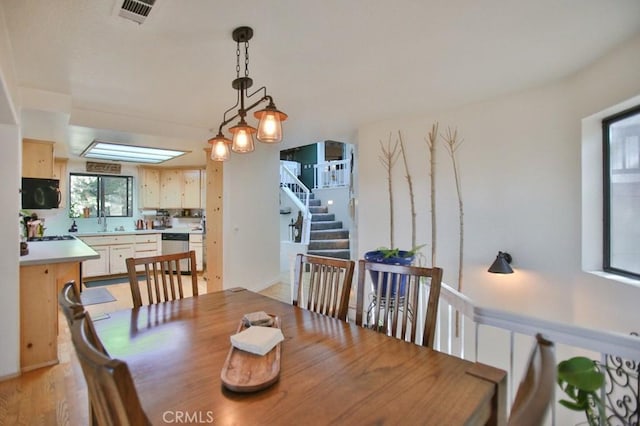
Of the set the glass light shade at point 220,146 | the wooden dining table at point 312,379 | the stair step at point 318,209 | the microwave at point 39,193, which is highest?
the glass light shade at point 220,146

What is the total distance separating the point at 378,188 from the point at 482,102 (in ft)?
4.78

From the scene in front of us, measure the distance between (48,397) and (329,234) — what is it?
545 cm

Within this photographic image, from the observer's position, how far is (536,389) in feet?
1.86

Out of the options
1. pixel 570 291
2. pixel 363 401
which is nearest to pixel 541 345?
pixel 363 401

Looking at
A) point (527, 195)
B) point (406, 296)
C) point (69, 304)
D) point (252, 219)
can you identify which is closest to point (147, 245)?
point (252, 219)

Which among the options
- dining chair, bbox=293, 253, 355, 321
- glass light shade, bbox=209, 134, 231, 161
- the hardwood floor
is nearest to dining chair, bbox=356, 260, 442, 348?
dining chair, bbox=293, 253, 355, 321

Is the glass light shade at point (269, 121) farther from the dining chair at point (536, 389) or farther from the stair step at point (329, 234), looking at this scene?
the stair step at point (329, 234)

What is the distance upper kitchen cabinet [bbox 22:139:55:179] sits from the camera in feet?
13.3

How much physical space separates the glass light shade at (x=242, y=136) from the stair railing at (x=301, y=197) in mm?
4991

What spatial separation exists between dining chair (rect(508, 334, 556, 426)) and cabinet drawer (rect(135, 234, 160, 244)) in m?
6.72

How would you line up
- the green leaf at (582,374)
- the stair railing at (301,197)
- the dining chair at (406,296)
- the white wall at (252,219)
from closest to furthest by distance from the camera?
1. the green leaf at (582,374)
2. the dining chair at (406,296)
3. the white wall at (252,219)
4. the stair railing at (301,197)

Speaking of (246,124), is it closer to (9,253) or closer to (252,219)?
(9,253)

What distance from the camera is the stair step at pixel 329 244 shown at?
6.77 m

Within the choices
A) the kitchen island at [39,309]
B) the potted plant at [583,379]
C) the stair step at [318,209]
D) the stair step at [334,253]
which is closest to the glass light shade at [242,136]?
the potted plant at [583,379]
